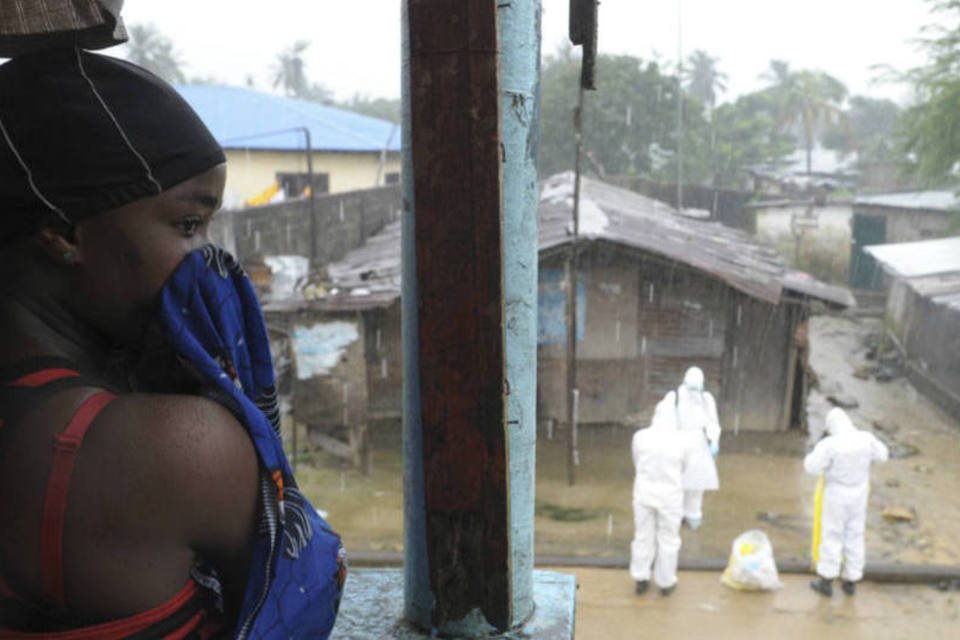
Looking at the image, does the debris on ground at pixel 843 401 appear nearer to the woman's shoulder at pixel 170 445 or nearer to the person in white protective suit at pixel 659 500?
the person in white protective suit at pixel 659 500

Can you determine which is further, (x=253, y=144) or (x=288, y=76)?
(x=288, y=76)

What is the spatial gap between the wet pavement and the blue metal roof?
17.7 meters

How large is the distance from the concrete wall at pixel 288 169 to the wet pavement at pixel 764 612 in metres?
16.3

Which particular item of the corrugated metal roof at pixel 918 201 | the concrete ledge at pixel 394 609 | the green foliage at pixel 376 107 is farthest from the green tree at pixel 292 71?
the concrete ledge at pixel 394 609

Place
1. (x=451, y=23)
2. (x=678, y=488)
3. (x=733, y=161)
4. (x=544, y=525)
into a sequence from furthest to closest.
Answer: (x=733, y=161) < (x=544, y=525) < (x=678, y=488) < (x=451, y=23)

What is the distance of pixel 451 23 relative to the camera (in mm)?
1179

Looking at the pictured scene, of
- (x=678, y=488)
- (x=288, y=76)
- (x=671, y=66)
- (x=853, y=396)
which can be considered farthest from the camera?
(x=288, y=76)

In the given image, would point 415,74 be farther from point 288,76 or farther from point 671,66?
point 288,76

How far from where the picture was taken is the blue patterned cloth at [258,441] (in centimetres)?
111

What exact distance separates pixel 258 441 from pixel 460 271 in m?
0.36

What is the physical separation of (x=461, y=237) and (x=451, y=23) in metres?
0.29

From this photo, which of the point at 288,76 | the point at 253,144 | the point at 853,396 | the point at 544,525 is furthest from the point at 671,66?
the point at 288,76

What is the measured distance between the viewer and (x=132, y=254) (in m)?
1.11

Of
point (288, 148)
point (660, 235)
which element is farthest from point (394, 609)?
point (288, 148)
